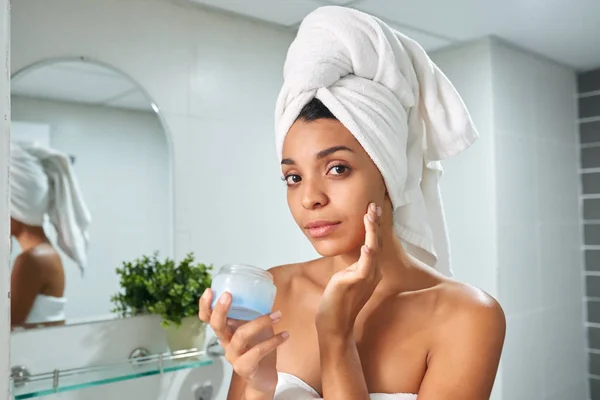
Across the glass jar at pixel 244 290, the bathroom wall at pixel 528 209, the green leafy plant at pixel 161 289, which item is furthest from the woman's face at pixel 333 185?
the bathroom wall at pixel 528 209

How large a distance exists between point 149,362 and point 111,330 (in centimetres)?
12

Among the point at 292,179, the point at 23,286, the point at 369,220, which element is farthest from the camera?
the point at 23,286

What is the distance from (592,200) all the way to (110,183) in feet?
6.26

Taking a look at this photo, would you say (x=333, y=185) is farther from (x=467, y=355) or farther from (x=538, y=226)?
(x=538, y=226)

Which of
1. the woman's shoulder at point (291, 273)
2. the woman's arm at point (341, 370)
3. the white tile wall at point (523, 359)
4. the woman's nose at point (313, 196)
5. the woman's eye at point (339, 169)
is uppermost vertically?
the woman's eye at point (339, 169)

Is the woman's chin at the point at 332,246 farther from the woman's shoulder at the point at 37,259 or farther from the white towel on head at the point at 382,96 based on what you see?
the woman's shoulder at the point at 37,259

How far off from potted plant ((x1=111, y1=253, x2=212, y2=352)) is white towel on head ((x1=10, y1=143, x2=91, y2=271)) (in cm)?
12

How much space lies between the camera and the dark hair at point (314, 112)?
0.75 meters

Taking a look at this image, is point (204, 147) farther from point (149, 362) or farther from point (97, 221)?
point (149, 362)

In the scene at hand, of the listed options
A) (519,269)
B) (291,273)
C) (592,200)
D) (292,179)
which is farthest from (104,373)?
(592,200)

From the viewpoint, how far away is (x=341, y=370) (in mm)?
693

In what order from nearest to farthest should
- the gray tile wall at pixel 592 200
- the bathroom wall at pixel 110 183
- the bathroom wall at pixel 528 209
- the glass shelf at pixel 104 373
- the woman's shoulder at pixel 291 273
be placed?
1. the woman's shoulder at pixel 291 273
2. the glass shelf at pixel 104 373
3. the bathroom wall at pixel 110 183
4. the bathroom wall at pixel 528 209
5. the gray tile wall at pixel 592 200

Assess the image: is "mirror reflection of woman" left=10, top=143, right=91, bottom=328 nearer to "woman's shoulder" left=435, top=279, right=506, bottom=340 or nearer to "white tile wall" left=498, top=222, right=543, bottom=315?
"woman's shoulder" left=435, top=279, right=506, bottom=340

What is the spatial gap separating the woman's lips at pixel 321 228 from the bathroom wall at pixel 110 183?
0.75 meters
